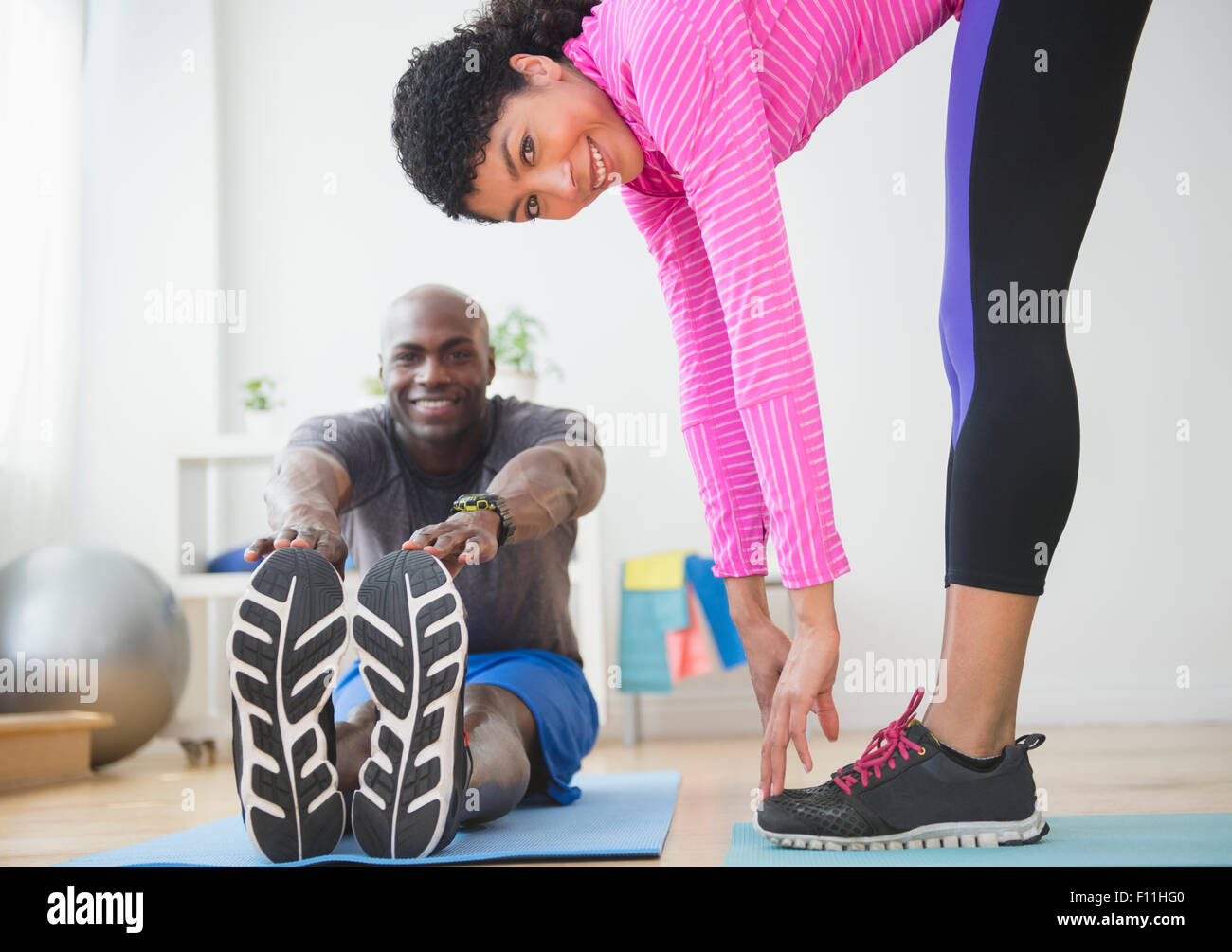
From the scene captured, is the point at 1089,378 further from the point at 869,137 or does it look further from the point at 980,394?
the point at 980,394

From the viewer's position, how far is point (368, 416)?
169cm

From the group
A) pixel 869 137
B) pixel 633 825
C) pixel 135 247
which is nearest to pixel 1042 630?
pixel 869 137

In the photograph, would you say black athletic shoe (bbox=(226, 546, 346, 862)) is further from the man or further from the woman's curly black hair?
the woman's curly black hair

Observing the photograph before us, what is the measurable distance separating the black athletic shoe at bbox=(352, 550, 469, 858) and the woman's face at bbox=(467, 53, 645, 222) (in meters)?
0.38

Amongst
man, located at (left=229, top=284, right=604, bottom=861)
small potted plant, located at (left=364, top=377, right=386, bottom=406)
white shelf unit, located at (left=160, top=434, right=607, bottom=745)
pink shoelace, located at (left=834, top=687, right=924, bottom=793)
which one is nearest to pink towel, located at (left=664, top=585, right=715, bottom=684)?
white shelf unit, located at (left=160, top=434, right=607, bottom=745)

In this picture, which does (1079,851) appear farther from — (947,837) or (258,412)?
(258,412)

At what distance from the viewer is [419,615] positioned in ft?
3.28

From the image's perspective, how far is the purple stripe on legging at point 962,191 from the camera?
0.98m

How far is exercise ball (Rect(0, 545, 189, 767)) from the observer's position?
2.28 metres

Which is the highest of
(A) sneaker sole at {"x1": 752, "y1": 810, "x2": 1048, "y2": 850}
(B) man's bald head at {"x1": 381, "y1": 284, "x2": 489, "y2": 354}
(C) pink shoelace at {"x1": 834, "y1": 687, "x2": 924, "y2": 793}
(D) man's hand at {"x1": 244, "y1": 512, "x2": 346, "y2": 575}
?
(B) man's bald head at {"x1": 381, "y1": 284, "x2": 489, "y2": 354}

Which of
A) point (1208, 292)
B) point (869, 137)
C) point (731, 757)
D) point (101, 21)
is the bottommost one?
point (731, 757)
